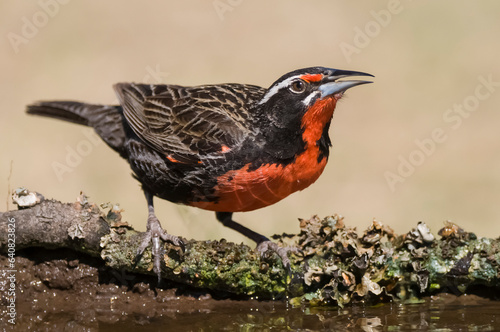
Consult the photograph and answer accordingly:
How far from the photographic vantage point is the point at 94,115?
7.74 metres

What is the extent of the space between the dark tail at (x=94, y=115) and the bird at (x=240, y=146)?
2.24ft

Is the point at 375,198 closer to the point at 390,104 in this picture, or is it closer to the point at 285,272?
the point at 390,104

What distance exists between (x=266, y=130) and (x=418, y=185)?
4990 millimetres

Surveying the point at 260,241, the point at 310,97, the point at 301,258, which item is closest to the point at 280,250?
the point at 301,258

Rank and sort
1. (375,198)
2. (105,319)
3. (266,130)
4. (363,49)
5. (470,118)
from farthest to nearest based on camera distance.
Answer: (363,49) → (470,118) → (375,198) → (266,130) → (105,319)

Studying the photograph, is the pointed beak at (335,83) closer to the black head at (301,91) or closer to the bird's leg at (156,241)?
the black head at (301,91)

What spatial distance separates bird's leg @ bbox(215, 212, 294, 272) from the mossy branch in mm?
66

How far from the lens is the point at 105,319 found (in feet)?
17.9

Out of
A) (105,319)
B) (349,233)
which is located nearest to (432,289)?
(349,233)

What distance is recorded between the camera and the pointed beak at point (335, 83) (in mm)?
5695

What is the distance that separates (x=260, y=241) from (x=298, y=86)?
1.52 meters

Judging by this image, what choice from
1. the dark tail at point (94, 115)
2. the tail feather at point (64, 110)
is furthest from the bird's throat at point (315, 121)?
the tail feather at point (64, 110)

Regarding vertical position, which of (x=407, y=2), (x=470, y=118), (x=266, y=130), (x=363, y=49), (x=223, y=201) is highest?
(x=407, y=2)

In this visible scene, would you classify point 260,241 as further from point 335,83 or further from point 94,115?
point 94,115
